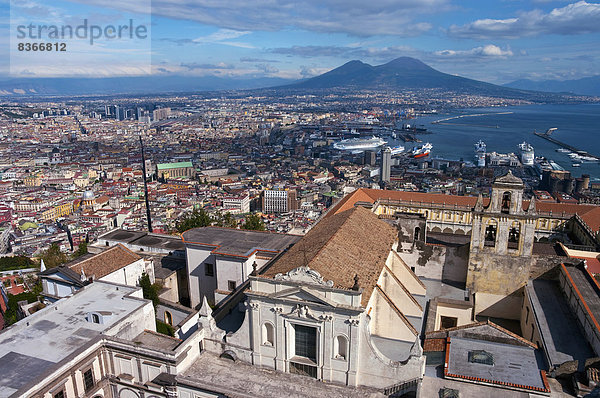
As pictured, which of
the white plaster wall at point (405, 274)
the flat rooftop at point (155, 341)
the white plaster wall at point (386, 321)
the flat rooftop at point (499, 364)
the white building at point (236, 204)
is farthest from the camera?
the white building at point (236, 204)

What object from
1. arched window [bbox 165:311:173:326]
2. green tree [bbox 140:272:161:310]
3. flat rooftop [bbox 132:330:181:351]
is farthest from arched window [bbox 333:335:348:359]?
green tree [bbox 140:272:161:310]

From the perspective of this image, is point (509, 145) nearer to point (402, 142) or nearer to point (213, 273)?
point (402, 142)

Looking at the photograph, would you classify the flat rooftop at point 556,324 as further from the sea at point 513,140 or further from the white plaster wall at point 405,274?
the sea at point 513,140

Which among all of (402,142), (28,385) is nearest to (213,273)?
(28,385)

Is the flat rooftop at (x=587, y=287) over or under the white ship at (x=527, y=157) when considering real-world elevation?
over

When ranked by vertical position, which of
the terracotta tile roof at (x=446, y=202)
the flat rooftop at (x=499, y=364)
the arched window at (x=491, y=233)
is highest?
the arched window at (x=491, y=233)

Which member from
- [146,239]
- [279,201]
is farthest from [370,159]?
[146,239]

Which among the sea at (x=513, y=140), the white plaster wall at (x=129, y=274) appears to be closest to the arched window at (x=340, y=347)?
the white plaster wall at (x=129, y=274)
